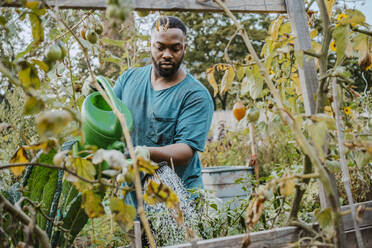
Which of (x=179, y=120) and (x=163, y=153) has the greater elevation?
(x=179, y=120)

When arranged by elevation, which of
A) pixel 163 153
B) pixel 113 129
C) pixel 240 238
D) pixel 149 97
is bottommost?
pixel 240 238

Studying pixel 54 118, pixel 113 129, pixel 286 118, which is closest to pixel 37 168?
pixel 113 129

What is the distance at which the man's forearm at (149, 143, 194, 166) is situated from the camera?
1455mm

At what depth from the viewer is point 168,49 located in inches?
69.8

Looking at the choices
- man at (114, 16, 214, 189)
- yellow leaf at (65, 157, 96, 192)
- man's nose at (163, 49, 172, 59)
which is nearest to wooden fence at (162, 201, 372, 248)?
yellow leaf at (65, 157, 96, 192)

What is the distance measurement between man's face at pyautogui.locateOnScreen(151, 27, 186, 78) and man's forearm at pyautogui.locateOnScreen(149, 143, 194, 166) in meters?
0.43

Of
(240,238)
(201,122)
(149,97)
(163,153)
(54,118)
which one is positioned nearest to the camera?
(54,118)

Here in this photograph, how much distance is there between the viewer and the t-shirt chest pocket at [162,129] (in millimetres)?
1820

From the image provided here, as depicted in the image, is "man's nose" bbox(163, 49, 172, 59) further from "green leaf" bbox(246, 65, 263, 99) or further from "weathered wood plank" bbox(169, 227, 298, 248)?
"weathered wood plank" bbox(169, 227, 298, 248)

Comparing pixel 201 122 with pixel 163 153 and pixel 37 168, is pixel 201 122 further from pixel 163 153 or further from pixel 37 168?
pixel 37 168

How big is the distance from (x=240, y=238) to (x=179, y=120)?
105 centimetres

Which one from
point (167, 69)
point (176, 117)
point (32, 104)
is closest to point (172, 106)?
point (176, 117)

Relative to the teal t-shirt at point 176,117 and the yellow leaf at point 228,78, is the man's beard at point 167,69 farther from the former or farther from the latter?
the yellow leaf at point 228,78

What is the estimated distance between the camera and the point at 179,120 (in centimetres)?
181
